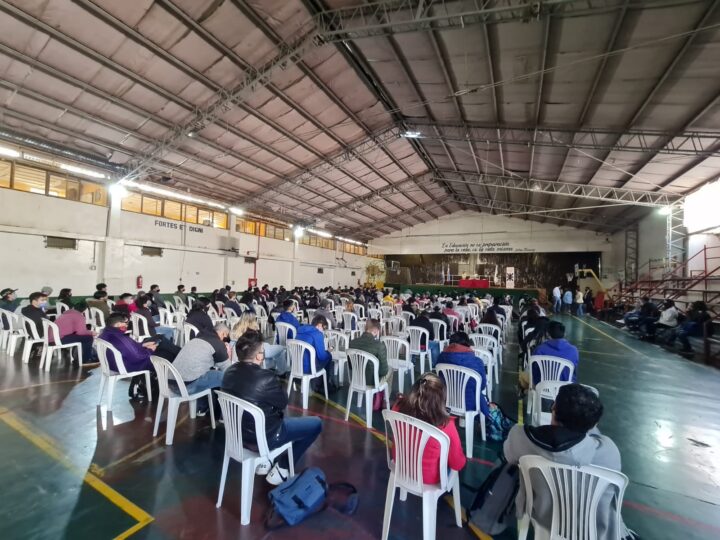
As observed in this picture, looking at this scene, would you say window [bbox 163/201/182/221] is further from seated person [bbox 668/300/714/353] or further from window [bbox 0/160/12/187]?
seated person [bbox 668/300/714/353]

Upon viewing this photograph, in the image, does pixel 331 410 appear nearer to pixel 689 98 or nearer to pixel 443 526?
pixel 443 526

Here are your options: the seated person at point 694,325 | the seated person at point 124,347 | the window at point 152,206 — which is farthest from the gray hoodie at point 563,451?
the window at point 152,206

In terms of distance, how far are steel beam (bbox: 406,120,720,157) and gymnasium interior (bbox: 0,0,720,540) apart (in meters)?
0.07

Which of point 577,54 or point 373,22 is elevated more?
point 373,22

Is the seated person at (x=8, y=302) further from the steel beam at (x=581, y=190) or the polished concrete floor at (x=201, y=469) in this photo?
the steel beam at (x=581, y=190)

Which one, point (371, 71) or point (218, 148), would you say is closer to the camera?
point (371, 71)

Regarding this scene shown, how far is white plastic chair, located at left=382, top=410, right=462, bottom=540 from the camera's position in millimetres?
1655

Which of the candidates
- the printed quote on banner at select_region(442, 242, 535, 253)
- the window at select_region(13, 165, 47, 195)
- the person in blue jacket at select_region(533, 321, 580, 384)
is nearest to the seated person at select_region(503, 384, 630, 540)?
the person in blue jacket at select_region(533, 321, 580, 384)

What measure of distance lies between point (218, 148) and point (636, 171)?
11.7 meters

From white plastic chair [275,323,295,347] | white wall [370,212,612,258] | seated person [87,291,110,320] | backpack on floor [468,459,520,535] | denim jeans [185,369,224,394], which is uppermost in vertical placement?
white wall [370,212,612,258]

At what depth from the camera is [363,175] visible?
505 inches

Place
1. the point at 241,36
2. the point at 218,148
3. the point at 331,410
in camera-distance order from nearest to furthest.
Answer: the point at 331,410 → the point at 241,36 → the point at 218,148

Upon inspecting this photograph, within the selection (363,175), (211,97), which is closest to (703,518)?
(211,97)

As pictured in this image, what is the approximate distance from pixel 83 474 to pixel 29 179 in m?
9.12
